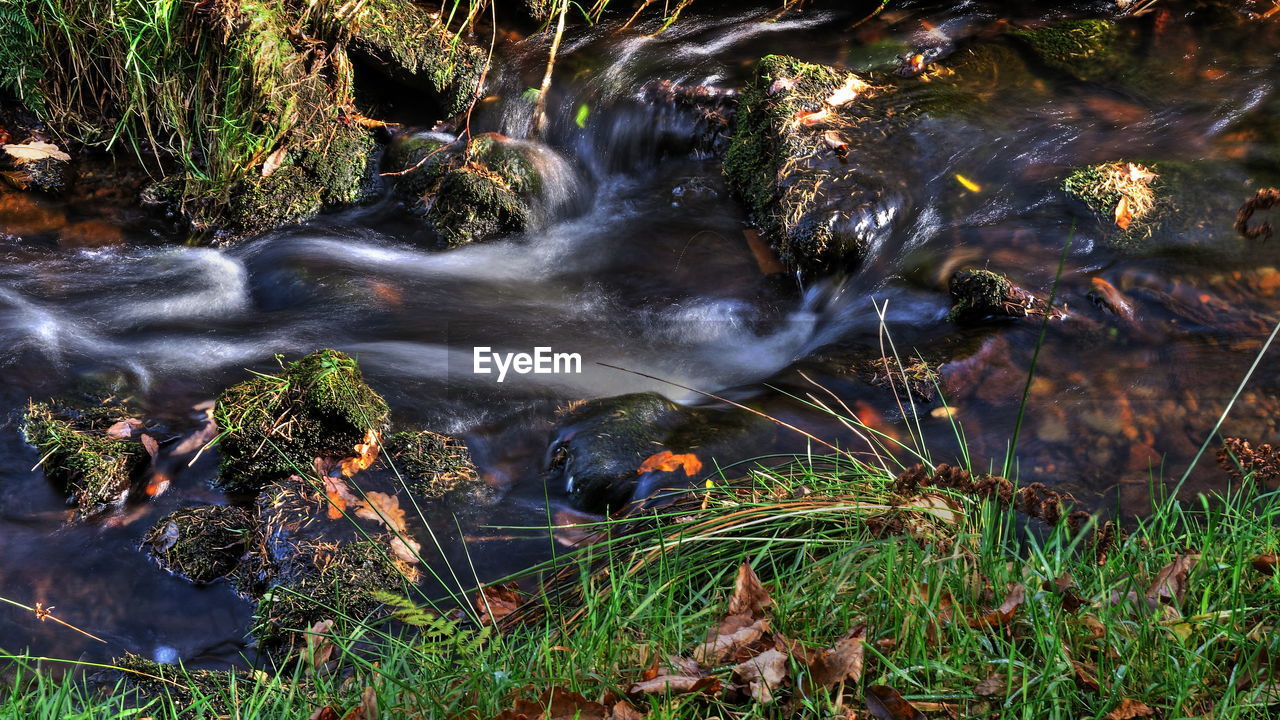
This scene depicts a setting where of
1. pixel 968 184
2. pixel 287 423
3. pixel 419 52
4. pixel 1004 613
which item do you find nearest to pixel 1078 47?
pixel 968 184

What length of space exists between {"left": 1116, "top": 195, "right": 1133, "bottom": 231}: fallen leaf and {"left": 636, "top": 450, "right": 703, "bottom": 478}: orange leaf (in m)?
2.83

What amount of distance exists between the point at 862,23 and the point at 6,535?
20.8ft

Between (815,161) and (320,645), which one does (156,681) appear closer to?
(320,645)

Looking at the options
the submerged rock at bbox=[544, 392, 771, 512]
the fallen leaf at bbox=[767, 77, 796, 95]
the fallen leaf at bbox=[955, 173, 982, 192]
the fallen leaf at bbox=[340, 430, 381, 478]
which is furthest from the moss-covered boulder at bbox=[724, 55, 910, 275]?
the fallen leaf at bbox=[340, 430, 381, 478]

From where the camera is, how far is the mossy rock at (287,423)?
3859mm

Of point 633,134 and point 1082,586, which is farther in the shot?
point 633,134

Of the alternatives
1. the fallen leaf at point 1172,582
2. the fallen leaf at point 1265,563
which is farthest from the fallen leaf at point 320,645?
the fallen leaf at point 1265,563

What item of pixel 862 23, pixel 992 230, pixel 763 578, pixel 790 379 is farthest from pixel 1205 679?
pixel 862 23

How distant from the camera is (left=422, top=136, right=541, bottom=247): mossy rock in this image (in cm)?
606

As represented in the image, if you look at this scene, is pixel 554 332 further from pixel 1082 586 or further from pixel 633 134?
pixel 1082 586

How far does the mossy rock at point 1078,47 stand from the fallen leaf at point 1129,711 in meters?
5.36

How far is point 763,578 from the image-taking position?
268 cm

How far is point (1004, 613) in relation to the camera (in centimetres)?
207

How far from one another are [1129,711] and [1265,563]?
807 mm
